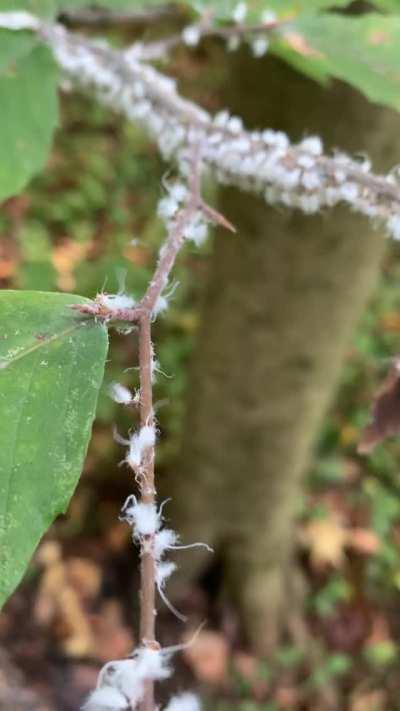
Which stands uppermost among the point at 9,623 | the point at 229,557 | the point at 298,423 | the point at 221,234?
the point at 221,234

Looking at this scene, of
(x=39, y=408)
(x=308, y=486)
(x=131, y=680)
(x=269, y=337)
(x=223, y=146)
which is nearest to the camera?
(x=131, y=680)

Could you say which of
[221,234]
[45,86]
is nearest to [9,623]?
[221,234]

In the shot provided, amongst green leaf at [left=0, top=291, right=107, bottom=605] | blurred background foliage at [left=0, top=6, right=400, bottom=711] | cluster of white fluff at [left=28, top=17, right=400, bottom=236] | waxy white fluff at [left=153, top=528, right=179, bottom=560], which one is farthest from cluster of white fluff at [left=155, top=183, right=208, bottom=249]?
blurred background foliage at [left=0, top=6, right=400, bottom=711]

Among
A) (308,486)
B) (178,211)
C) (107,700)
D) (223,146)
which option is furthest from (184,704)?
(308,486)

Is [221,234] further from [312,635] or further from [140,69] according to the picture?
[312,635]

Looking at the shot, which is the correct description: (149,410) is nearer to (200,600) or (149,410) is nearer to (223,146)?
(223,146)

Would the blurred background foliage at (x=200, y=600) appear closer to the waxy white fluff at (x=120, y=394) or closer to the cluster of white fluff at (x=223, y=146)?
the cluster of white fluff at (x=223, y=146)
